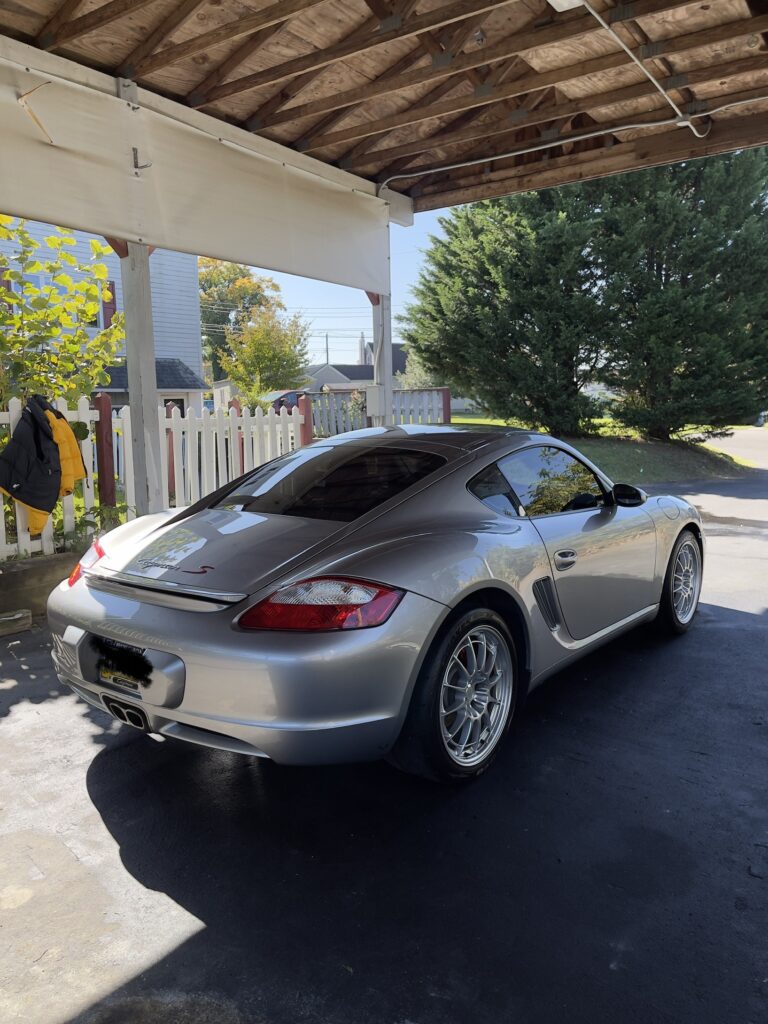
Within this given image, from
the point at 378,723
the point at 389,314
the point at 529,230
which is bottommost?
the point at 378,723

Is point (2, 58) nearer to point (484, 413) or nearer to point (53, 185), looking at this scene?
point (53, 185)

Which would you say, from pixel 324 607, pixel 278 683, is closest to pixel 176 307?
pixel 324 607

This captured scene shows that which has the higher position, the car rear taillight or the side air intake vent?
the car rear taillight

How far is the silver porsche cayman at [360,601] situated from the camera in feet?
8.41

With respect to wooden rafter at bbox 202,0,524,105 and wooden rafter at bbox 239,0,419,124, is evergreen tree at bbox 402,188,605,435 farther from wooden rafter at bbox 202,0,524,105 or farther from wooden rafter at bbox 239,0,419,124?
wooden rafter at bbox 202,0,524,105

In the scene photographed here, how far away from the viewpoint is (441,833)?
279cm

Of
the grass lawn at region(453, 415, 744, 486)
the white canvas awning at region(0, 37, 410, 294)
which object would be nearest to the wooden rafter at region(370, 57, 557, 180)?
the white canvas awning at region(0, 37, 410, 294)

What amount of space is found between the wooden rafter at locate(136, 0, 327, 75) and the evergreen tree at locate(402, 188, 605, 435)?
12123mm

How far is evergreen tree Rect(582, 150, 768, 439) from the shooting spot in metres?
15.8

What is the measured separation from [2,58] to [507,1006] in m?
5.78

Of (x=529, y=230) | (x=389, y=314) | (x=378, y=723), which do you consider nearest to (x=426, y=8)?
(x=389, y=314)

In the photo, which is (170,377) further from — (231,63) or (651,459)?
(231,63)

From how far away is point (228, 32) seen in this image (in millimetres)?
4871

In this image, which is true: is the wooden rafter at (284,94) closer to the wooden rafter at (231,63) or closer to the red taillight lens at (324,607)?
the wooden rafter at (231,63)
